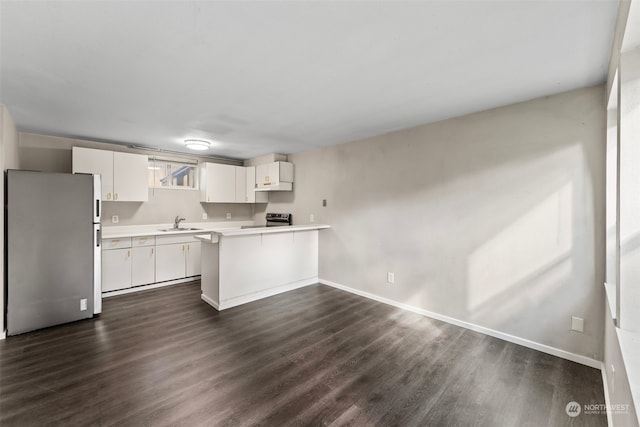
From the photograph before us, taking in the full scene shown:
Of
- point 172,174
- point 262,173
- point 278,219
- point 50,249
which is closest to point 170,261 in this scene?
point 50,249

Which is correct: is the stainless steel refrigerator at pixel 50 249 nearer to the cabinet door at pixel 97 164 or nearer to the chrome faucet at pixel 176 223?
the cabinet door at pixel 97 164

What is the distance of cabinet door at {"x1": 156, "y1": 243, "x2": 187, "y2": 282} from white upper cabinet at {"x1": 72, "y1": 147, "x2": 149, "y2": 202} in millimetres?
918

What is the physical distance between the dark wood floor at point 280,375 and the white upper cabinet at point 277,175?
2529mm

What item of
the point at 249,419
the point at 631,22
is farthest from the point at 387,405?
the point at 631,22

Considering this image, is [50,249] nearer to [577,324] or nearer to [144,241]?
[144,241]

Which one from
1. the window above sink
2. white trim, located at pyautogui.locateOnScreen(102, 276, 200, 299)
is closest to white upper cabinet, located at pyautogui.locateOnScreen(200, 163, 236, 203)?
the window above sink

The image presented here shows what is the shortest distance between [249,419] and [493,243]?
270 centimetres

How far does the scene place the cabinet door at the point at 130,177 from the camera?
417cm

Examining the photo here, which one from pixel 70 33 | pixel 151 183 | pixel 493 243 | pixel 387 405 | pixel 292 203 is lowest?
pixel 387 405

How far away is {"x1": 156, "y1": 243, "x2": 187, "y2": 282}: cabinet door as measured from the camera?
434 centimetres

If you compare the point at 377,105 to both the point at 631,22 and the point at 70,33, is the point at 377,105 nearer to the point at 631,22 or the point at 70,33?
the point at 631,22

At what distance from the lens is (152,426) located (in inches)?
63.4

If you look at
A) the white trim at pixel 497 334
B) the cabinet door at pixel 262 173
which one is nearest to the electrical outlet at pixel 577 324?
the white trim at pixel 497 334

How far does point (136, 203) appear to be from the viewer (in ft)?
15.2
